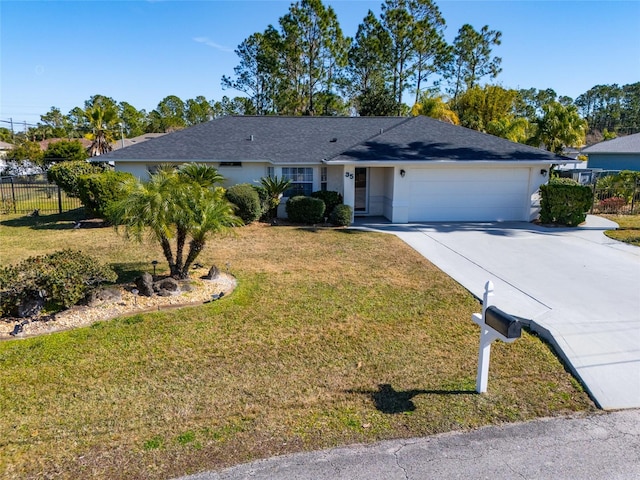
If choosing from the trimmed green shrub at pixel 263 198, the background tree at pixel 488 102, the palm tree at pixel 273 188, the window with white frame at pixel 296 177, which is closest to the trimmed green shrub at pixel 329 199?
the window with white frame at pixel 296 177

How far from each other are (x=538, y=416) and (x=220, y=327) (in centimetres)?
422

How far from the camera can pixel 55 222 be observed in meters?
15.1

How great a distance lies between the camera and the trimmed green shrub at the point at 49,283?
20.3ft

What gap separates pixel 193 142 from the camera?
16828 millimetres

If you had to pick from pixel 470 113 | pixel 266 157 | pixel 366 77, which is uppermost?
pixel 366 77

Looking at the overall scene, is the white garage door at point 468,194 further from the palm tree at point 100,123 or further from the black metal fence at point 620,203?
the palm tree at point 100,123

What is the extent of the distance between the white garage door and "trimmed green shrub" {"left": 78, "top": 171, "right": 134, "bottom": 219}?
33.2 ft

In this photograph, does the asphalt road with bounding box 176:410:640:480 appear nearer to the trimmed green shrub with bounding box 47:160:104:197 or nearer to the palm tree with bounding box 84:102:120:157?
the trimmed green shrub with bounding box 47:160:104:197

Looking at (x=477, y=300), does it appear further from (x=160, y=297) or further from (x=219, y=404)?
(x=160, y=297)

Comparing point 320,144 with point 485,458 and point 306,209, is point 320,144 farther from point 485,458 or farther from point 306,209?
point 485,458

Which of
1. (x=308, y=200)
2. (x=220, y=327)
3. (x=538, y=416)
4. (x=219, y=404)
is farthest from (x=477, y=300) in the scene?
(x=308, y=200)

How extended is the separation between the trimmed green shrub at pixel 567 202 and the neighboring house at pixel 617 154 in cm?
2058

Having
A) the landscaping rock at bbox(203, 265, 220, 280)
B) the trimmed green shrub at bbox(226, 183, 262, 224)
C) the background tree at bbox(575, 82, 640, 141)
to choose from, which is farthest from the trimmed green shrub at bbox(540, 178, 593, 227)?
the background tree at bbox(575, 82, 640, 141)

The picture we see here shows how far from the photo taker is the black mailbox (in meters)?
3.95
